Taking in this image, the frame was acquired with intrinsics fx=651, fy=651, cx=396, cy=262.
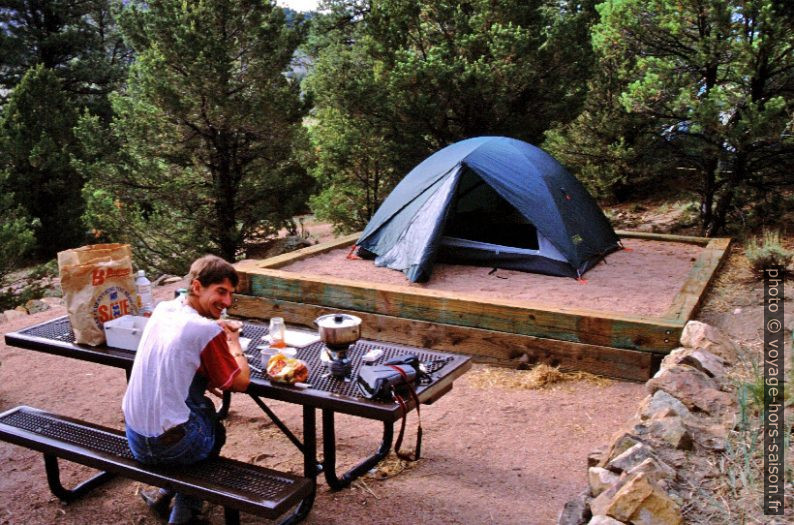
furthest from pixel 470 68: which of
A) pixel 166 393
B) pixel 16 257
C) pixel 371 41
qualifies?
pixel 166 393

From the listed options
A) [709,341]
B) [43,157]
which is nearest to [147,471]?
[709,341]

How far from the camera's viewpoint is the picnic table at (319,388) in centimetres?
259

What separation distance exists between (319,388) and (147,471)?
76cm

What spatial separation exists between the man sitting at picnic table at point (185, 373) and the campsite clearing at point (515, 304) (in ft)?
8.68

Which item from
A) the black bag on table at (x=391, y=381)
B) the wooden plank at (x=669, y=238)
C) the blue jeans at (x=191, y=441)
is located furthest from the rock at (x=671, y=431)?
the wooden plank at (x=669, y=238)

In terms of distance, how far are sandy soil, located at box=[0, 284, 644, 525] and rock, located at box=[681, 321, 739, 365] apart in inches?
19.0

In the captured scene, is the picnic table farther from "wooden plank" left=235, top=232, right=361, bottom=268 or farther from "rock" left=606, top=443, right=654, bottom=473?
"wooden plank" left=235, top=232, right=361, bottom=268

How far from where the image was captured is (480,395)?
439 cm

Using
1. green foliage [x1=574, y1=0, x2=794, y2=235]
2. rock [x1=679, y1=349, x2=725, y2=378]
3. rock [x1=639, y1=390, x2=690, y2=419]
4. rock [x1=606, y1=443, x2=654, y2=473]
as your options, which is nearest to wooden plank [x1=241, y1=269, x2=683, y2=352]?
rock [x1=679, y1=349, x2=725, y2=378]

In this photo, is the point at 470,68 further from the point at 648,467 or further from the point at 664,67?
the point at 648,467

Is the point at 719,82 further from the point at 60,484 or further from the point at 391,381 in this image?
the point at 60,484

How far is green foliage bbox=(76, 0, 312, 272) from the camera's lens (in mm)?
8680

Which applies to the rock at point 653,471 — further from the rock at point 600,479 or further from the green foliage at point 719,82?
the green foliage at point 719,82

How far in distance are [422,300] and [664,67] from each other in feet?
14.5
